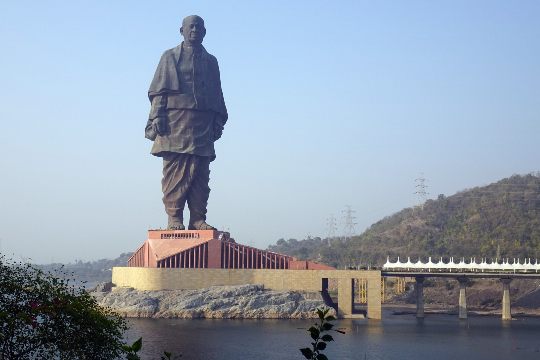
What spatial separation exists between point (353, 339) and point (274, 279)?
Answer: 25218 mm

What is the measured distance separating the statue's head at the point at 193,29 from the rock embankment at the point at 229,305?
41.5m

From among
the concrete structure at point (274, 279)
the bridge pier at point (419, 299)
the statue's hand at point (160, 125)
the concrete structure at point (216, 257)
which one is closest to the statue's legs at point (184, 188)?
the statue's hand at point (160, 125)

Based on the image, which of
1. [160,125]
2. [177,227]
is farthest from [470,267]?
[160,125]

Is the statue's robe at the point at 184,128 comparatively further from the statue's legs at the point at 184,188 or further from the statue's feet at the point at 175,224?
the statue's feet at the point at 175,224

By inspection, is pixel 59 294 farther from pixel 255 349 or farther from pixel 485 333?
pixel 485 333

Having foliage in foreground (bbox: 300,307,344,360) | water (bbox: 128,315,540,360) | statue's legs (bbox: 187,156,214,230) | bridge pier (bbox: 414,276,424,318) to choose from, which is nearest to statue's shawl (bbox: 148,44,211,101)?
statue's legs (bbox: 187,156,214,230)

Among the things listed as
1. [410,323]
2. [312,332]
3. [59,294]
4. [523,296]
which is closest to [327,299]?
[410,323]

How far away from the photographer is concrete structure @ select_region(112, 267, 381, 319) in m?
99.5

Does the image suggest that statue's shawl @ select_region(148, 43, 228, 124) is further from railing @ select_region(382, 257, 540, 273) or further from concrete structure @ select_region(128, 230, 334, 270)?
railing @ select_region(382, 257, 540, 273)

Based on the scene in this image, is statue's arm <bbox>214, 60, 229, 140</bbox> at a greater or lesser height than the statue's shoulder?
lesser

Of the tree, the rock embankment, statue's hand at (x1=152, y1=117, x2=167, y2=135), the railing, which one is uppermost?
statue's hand at (x1=152, y1=117, x2=167, y2=135)

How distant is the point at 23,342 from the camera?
3434 centimetres

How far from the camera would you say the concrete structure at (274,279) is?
326 feet

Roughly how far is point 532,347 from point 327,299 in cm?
3398
